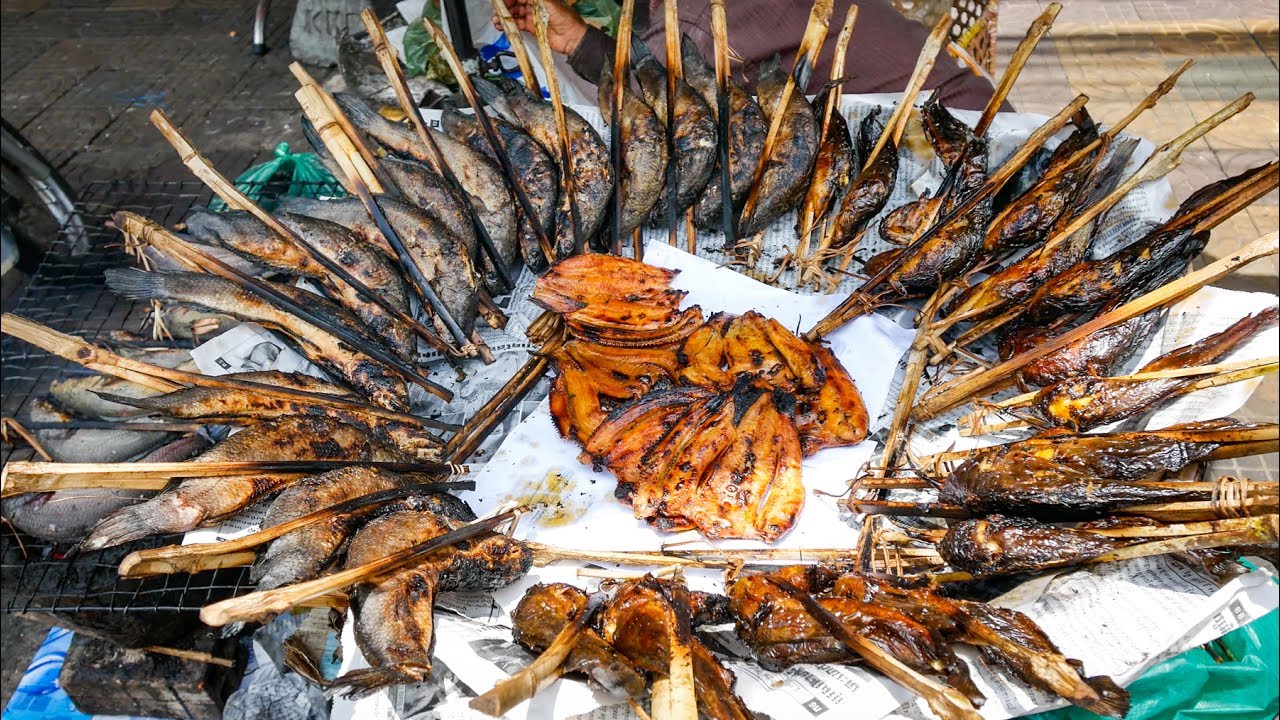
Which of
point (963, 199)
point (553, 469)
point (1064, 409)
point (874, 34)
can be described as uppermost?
point (874, 34)

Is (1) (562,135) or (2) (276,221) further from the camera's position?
(1) (562,135)

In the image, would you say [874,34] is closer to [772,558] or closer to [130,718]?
[772,558]

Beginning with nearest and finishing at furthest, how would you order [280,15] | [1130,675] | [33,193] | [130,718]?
1. [1130,675]
2. [130,718]
3. [33,193]
4. [280,15]

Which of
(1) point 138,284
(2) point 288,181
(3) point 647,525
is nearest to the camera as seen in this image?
(3) point 647,525

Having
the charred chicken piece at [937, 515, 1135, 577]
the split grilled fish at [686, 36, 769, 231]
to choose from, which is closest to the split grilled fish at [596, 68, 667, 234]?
the split grilled fish at [686, 36, 769, 231]

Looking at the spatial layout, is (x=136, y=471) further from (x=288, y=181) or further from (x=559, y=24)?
(x=559, y=24)

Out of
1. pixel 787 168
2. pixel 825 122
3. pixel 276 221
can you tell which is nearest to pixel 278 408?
pixel 276 221

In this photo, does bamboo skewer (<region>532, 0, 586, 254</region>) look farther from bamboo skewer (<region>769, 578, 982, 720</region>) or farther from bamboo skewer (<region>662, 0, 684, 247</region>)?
bamboo skewer (<region>769, 578, 982, 720</region>)

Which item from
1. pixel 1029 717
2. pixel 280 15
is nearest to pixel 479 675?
pixel 1029 717
